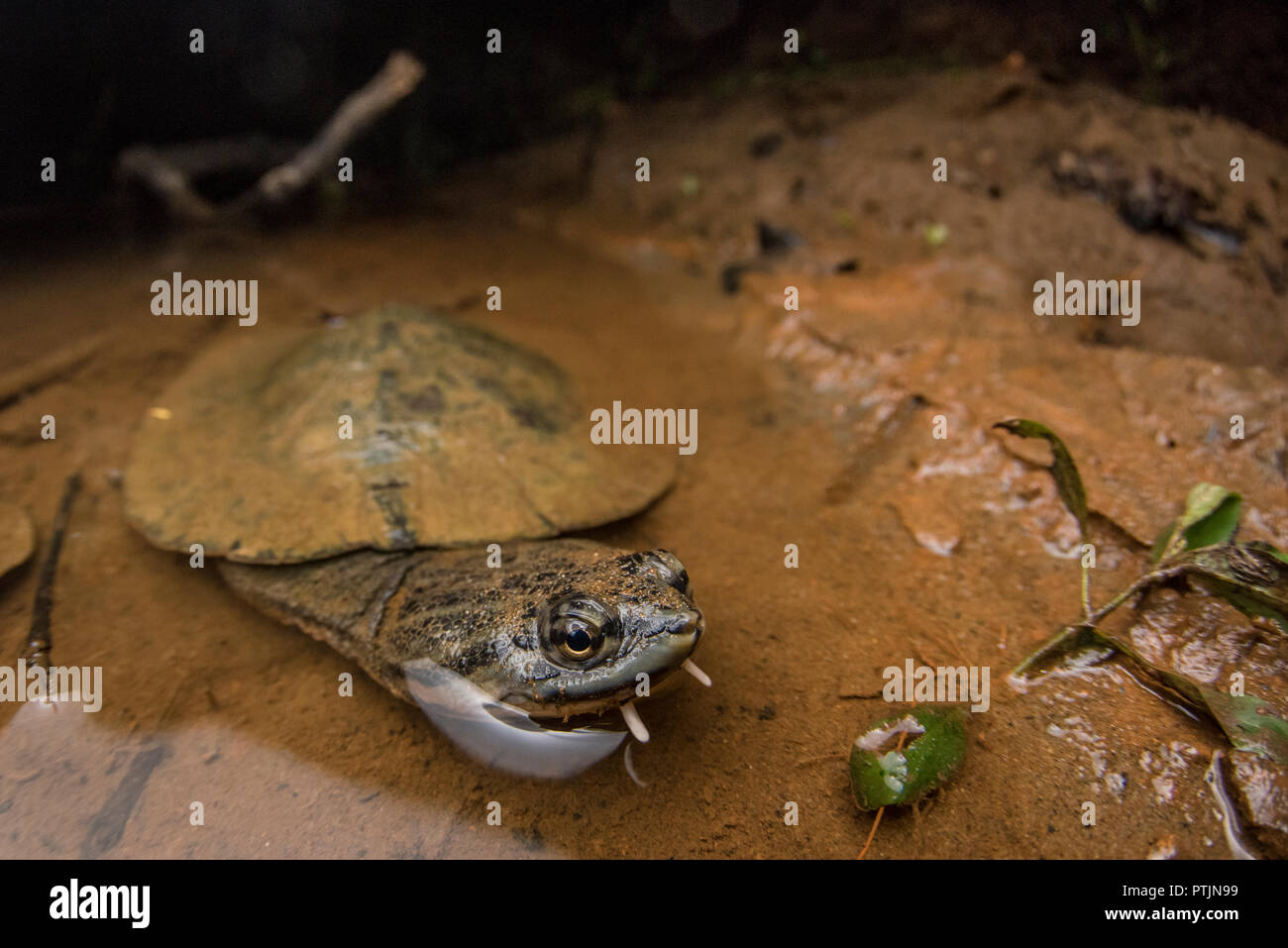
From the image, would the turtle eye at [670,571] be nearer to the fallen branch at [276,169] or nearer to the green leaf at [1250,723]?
the green leaf at [1250,723]

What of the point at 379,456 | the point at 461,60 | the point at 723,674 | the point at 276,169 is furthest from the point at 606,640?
the point at 461,60

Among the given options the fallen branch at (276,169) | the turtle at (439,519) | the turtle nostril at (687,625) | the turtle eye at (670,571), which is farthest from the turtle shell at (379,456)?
the fallen branch at (276,169)

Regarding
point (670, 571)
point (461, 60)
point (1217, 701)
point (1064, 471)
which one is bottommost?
point (1217, 701)

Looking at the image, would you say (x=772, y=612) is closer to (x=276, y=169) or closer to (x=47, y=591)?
(x=47, y=591)

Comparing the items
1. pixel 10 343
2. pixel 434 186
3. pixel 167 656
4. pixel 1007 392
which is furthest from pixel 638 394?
pixel 434 186

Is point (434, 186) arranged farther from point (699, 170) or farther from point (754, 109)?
point (754, 109)

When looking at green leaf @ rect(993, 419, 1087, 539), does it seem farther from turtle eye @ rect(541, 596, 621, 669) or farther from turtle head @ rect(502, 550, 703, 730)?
turtle eye @ rect(541, 596, 621, 669)
